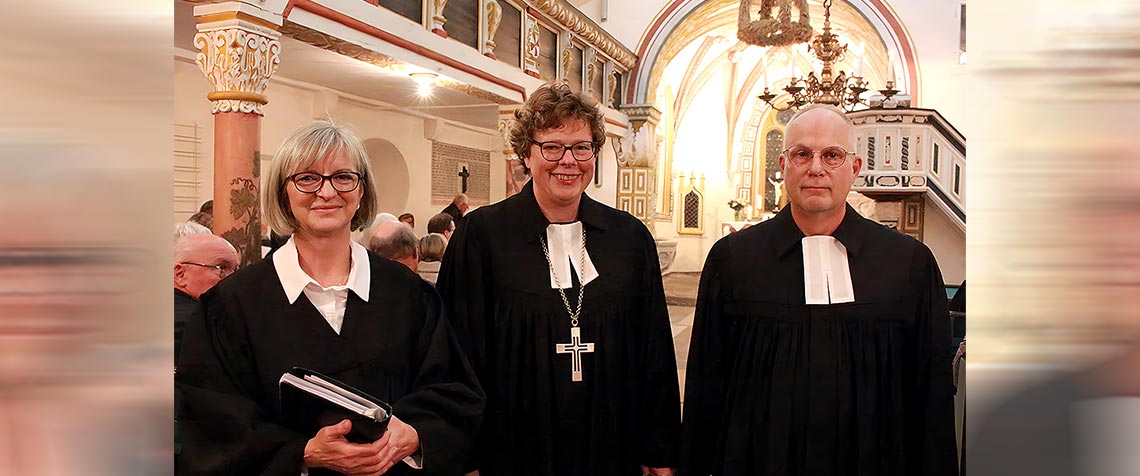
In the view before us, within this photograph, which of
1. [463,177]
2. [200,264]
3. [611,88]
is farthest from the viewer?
[611,88]

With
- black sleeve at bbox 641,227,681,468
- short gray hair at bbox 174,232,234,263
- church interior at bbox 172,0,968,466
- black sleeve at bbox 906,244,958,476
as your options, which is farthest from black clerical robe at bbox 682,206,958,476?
short gray hair at bbox 174,232,234,263

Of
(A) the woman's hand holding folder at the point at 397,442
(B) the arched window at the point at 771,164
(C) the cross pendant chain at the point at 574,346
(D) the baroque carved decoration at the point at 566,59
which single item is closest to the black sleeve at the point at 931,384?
(C) the cross pendant chain at the point at 574,346

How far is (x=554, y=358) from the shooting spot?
256cm

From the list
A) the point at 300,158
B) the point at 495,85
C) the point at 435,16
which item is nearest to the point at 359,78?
the point at 495,85

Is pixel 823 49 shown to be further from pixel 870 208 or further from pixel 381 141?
pixel 381 141

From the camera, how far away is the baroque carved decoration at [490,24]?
939 cm

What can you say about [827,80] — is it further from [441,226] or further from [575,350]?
[575,350]

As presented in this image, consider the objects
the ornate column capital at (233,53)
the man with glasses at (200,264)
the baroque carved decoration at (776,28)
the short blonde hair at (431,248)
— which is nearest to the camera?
the man with glasses at (200,264)

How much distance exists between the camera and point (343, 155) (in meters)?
1.99

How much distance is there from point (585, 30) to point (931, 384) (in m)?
11.1

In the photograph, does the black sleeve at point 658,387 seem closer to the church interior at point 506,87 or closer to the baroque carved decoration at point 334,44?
the church interior at point 506,87

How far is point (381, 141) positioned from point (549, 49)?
2984 millimetres

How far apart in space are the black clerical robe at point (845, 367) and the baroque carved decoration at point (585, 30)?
30.4 ft

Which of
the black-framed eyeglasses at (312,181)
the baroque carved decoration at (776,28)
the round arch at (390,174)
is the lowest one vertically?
the black-framed eyeglasses at (312,181)
